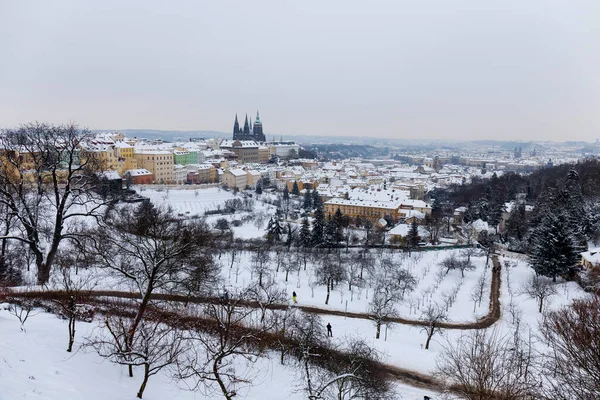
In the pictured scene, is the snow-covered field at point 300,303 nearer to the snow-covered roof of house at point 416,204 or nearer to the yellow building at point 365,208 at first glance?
the yellow building at point 365,208

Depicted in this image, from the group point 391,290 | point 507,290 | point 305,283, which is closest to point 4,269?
point 305,283

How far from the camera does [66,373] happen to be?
7.79 metres

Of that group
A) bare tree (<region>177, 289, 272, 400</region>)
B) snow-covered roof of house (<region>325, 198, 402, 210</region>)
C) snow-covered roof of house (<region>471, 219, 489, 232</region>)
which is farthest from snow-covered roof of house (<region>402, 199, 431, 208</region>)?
bare tree (<region>177, 289, 272, 400</region>)

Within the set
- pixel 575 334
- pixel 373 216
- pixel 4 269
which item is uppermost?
pixel 575 334

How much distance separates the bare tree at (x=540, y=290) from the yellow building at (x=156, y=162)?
156ft

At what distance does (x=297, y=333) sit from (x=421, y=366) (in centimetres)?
406

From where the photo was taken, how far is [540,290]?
20.0 metres

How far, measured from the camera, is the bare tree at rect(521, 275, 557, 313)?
19420mm

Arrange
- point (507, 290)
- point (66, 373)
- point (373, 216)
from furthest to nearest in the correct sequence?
point (373, 216)
point (507, 290)
point (66, 373)

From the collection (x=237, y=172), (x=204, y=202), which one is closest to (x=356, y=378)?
(x=204, y=202)


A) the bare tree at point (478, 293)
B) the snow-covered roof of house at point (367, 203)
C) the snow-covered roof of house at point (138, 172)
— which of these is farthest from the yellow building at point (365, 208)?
the snow-covered roof of house at point (138, 172)

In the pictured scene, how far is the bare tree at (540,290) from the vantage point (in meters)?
19.4

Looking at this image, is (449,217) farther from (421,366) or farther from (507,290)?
(421,366)

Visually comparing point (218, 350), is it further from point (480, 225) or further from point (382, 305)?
point (480, 225)
